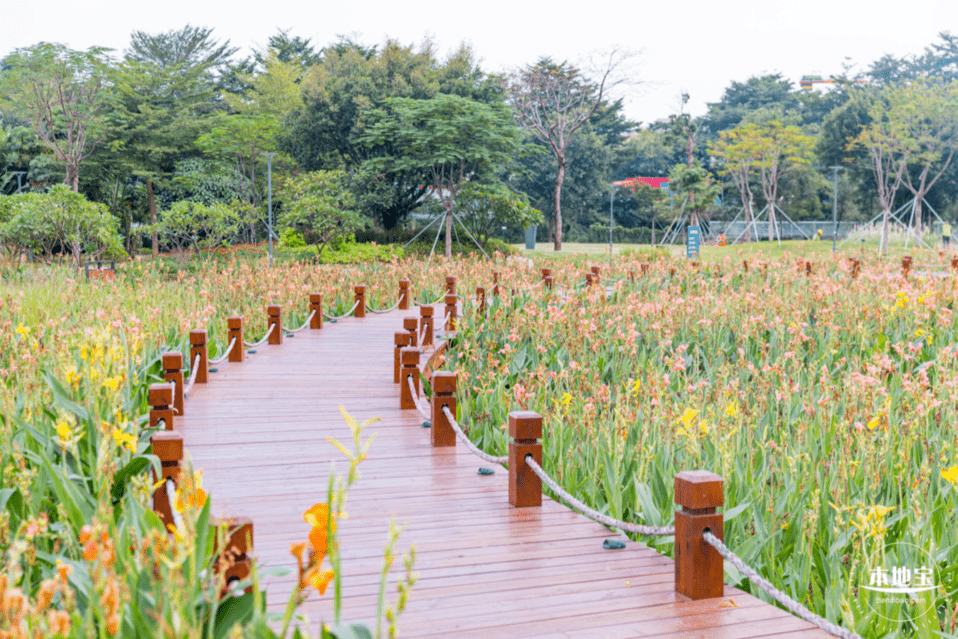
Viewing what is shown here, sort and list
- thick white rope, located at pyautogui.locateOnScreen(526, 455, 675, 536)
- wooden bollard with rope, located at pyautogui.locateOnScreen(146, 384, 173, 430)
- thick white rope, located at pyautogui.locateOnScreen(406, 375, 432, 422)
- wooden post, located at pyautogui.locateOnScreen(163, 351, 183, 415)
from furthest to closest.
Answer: thick white rope, located at pyautogui.locateOnScreen(406, 375, 432, 422), wooden post, located at pyautogui.locateOnScreen(163, 351, 183, 415), wooden bollard with rope, located at pyautogui.locateOnScreen(146, 384, 173, 430), thick white rope, located at pyautogui.locateOnScreen(526, 455, 675, 536)

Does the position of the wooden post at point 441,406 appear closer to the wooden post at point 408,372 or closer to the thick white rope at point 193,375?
the wooden post at point 408,372

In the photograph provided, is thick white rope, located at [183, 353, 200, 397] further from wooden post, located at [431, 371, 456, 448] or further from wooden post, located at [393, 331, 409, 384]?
wooden post, located at [431, 371, 456, 448]

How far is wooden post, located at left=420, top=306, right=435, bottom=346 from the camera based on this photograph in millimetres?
7843

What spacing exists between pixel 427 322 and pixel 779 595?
5925 millimetres

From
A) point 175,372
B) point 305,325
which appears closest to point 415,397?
point 175,372

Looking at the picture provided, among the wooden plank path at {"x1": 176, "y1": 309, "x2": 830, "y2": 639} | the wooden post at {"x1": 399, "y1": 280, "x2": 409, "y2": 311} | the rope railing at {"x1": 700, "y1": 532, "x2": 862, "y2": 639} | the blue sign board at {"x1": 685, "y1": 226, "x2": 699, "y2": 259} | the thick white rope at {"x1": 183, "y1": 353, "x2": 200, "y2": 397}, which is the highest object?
the blue sign board at {"x1": 685, "y1": 226, "x2": 699, "y2": 259}

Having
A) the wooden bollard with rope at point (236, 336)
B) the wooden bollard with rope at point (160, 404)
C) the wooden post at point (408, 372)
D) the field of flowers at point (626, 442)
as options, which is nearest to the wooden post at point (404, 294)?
the field of flowers at point (626, 442)

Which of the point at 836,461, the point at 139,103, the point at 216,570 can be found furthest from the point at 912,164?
the point at 216,570

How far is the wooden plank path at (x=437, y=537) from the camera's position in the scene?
2426 millimetres

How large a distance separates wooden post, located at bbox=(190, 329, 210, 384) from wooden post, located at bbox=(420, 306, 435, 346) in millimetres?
2246

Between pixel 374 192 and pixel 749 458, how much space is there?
17.8 m

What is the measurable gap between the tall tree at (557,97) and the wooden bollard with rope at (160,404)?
2246 centimetres

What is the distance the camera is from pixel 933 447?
160 inches

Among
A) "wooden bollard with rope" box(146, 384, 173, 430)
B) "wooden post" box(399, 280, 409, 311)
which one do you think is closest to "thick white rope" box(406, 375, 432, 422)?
"wooden bollard with rope" box(146, 384, 173, 430)
